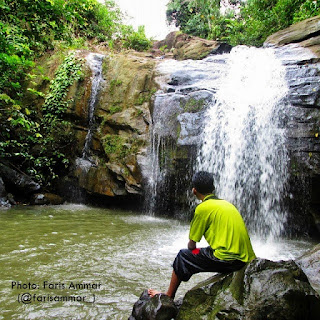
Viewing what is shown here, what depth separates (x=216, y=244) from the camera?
2518mm

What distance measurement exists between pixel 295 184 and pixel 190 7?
19501mm

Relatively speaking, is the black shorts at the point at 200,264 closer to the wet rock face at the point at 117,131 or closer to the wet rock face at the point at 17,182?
the wet rock face at the point at 117,131

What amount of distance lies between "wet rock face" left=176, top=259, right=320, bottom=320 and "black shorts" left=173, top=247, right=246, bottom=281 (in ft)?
0.50

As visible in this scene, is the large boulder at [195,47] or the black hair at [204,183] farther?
the large boulder at [195,47]

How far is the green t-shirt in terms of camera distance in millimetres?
2482

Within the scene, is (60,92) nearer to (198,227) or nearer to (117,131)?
(117,131)

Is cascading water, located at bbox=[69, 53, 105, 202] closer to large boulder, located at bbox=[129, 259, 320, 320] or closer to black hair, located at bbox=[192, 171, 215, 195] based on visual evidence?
black hair, located at bbox=[192, 171, 215, 195]

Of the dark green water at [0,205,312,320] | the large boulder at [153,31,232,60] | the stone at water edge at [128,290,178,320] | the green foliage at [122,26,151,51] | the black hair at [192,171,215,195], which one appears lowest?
the dark green water at [0,205,312,320]

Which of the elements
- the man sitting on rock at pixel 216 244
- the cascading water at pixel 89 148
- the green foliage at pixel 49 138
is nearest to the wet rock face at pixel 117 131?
the cascading water at pixel 89 148

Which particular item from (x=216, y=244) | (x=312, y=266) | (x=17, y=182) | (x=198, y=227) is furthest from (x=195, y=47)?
(x=216, y=244)

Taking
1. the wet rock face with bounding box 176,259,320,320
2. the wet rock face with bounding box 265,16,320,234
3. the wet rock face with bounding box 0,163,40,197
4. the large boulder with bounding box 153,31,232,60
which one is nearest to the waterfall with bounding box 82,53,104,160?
the wet rock face with bounding box 0,163,40,197

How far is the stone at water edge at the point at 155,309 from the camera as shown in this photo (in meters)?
2.40

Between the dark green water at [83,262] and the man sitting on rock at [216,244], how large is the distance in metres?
0.84

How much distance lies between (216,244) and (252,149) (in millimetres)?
5541
